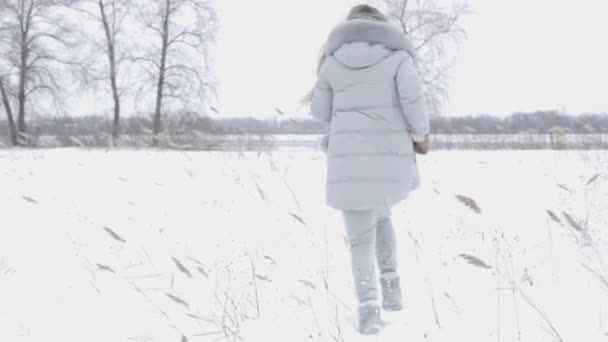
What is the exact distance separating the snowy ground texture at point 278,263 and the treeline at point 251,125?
74cm

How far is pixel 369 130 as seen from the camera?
7.69 ft

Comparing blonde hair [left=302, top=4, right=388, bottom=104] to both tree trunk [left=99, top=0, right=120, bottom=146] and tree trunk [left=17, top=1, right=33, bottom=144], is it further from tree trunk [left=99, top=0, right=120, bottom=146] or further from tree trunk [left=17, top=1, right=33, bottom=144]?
tree trunk [left=17, top=1, right=33, bottom=144]

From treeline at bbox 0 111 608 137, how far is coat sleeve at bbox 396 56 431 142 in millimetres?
604

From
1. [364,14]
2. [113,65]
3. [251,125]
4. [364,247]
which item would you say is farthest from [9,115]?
[364,247]

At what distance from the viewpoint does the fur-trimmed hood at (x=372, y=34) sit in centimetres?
232

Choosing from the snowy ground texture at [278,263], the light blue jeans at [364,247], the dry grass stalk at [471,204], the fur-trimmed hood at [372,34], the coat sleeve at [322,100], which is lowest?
the snowy ground texture at [278,263]

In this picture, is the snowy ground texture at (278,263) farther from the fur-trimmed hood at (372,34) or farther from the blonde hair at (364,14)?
the blonde hair at (364,14)

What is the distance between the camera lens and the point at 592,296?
252cm

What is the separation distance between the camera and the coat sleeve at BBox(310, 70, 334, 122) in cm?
253

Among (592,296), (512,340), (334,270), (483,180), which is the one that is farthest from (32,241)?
(483,180)

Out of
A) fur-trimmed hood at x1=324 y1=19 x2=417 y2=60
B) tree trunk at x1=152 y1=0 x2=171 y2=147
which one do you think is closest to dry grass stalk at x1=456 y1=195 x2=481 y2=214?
fur-trimmed hood at x1=324 y1=19 x2=417 y2=60

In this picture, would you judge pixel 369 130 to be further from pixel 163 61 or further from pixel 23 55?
pixel 23 55

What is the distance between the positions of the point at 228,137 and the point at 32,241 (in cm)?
454

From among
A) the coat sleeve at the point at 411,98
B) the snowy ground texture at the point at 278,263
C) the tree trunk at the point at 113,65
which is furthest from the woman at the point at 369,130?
the tree trunk at the point at 113,65
